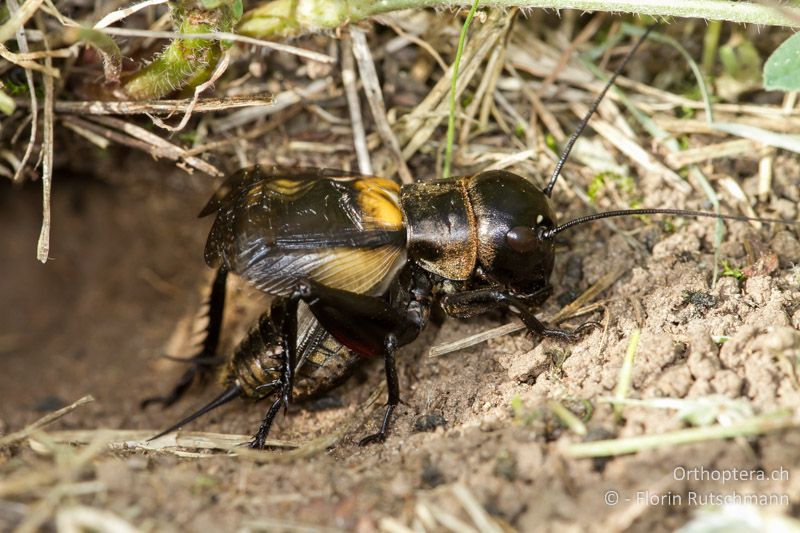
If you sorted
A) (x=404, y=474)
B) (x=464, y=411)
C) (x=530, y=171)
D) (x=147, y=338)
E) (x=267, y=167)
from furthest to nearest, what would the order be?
(x=147, y=338) → (x=530, y=171) → (x=267, y=167) → (x=464, y=411) → (x=404, y=474)

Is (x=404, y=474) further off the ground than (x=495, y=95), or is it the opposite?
(x=495, y=95)

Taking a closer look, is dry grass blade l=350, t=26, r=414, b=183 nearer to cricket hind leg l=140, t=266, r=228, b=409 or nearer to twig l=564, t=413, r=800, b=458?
cricket hind leg l=140, t=266, r=228, b=409

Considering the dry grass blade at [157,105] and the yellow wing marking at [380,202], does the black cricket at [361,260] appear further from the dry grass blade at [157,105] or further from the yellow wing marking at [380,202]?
the dry grass blade at [157,105]

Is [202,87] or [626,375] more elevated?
[202,87]

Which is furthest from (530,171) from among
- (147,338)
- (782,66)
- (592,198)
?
(147,338)

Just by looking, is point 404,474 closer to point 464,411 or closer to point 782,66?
point 464,411

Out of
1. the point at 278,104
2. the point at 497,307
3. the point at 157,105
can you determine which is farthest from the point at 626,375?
the point at 157,105

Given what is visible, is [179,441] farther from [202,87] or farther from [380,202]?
[202,87]
